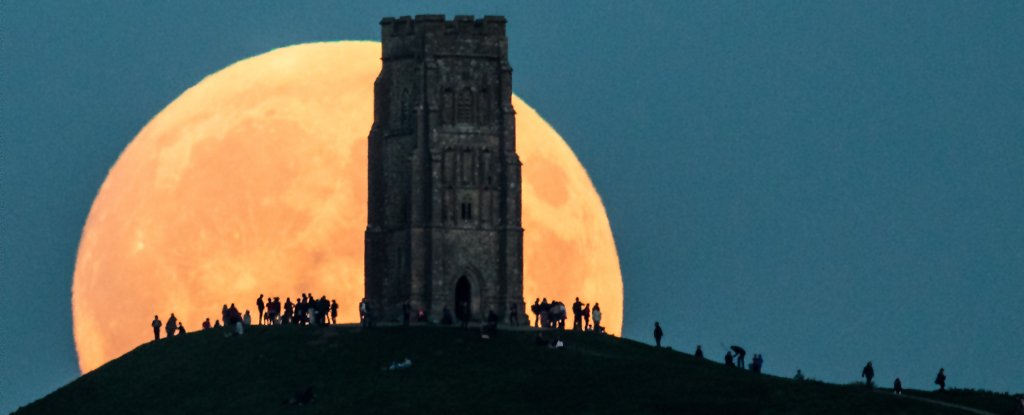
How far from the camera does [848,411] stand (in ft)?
424

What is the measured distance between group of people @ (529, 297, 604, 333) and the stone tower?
205 inches

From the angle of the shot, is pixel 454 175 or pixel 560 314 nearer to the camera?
pixel 560 314

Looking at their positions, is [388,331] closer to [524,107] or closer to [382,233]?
[382,233]

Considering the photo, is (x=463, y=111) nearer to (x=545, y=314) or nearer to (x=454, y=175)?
(x=454, y=175)

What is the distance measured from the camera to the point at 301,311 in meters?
154

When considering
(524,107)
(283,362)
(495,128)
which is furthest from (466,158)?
(283,362)

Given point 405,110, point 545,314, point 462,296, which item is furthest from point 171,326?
point 405,110

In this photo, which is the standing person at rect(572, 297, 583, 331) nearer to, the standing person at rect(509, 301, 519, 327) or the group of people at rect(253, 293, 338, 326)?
the standing person at rect(509, 301, 519, 327)

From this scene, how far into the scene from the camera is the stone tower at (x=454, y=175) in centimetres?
16312

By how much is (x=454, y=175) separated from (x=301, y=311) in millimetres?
14062

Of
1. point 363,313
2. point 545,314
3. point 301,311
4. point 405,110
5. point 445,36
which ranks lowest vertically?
point 363,313

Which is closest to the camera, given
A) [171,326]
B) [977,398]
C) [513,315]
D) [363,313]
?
[977,398]

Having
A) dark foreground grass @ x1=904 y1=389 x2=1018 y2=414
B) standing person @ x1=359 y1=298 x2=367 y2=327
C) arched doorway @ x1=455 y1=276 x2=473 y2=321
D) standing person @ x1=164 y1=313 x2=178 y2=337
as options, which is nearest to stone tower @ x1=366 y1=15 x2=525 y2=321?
arched doorway @ x1=455 y1=276 x2=473 y2=321

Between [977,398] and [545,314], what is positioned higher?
[545,314]
